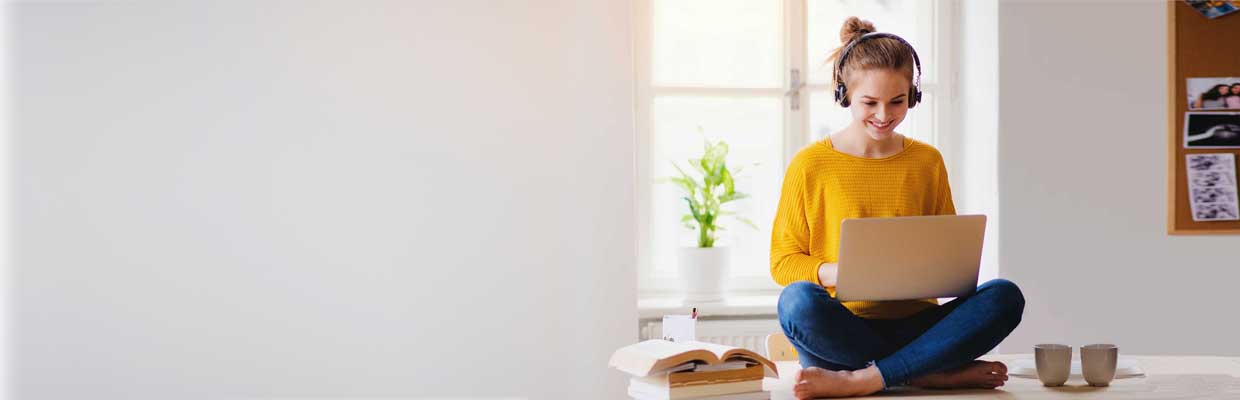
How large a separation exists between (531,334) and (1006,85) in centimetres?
Result: 167

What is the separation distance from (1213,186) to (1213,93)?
11.4 inches

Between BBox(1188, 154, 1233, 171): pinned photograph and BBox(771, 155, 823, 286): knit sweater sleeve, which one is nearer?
BBox(771, 155, 823, 286): knit sweater sleeve

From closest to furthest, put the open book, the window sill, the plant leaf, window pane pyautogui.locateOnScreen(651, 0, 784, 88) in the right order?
the open book, the window sill, the plant leaf, window pane pyautogui.locateOnScreen(651, 0, 784, 88)

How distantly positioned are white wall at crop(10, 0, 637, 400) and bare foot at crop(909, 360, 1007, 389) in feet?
4.79

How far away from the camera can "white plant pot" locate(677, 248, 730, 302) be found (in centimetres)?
334

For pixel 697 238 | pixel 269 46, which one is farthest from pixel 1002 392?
pixel 269 46

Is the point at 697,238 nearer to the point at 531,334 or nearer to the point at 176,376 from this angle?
the point at 531,334

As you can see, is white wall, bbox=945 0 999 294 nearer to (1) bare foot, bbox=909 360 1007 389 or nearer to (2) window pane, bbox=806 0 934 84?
(2) window pane, bbox=806 0 934 84

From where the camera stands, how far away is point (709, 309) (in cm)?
329

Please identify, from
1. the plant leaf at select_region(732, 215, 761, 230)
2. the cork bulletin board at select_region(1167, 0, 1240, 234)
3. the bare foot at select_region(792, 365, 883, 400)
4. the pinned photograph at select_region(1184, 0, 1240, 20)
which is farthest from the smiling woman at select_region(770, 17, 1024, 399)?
the pinned photograph at select_region(1184, 0, 1240, 20)

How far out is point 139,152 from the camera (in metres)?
3.16

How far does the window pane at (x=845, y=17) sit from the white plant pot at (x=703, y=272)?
29.1 inches

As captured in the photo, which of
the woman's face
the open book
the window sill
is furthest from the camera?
the window sill

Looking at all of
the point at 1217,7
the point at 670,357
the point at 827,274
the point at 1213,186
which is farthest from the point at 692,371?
the point at 1217,7
